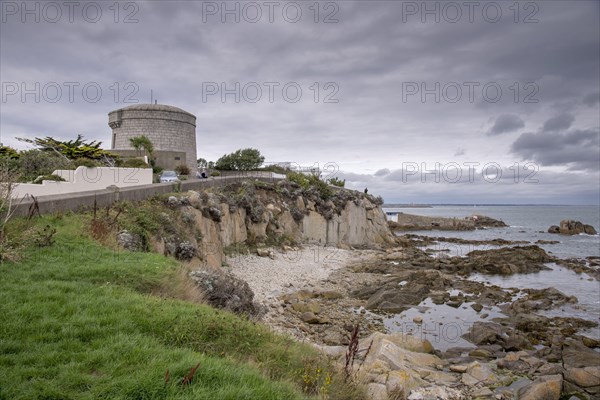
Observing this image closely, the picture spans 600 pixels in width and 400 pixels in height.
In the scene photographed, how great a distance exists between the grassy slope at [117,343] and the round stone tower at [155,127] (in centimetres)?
3086

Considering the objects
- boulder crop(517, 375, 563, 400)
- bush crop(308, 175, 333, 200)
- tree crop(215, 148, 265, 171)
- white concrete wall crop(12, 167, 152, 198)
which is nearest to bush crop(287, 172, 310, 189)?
bush crop(308, 175, 333, 200)

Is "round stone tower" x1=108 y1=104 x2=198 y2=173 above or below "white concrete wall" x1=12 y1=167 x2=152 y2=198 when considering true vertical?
above

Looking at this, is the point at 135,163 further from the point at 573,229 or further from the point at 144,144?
the point at 573,229

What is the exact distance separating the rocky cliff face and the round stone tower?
11632mm

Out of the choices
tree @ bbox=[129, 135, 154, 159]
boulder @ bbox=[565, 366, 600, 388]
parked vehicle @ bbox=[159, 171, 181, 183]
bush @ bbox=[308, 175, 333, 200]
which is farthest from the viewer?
bush @ bbox=[308, 175, 333, 200]

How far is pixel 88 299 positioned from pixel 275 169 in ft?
130

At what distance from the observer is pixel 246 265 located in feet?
73.8

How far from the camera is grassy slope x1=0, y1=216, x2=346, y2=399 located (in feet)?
15.3

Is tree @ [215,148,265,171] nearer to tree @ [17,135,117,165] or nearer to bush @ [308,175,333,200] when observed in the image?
bush @ [308,175,333,200]

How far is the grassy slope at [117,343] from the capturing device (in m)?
4.66

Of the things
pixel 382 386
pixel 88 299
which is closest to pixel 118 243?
pixel 88 299

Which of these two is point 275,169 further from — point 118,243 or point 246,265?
point 118,243

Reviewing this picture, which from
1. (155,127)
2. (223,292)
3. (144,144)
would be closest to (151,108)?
(155,127)

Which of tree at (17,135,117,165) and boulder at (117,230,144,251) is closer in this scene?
boulder at (117,230,144,251)
